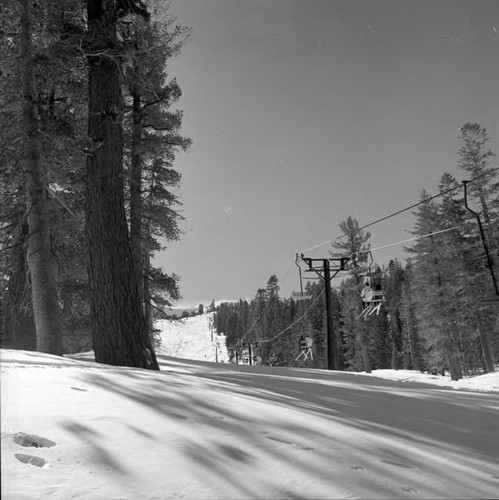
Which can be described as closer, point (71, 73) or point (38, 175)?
point (38, 175)

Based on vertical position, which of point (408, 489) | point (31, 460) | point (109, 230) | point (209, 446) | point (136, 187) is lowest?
point (408, 489)

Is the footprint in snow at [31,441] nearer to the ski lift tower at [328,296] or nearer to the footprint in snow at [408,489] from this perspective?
the footprint in snow at [408,489]

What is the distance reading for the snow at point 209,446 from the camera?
2041 mm

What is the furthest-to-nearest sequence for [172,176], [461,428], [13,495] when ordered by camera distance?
[172,176] < [461,428] < [13,495]

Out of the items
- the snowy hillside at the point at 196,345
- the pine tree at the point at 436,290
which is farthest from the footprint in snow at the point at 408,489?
the snowy hillside at the point at 196,345

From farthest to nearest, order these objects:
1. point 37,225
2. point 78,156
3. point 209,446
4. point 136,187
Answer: point 136,187 → point 78,156 → point 37,225 → point 209,446

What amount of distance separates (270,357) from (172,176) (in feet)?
203

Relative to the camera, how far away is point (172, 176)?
17141 mm

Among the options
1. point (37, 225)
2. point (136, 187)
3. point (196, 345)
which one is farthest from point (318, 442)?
point (196, 345)

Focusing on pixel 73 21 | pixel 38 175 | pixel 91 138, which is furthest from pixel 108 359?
pixel 73 21

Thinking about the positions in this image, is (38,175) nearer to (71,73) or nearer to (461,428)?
(71,73)

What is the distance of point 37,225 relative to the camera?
859 cm

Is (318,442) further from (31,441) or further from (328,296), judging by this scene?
(328,296)

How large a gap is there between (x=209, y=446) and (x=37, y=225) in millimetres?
7417
